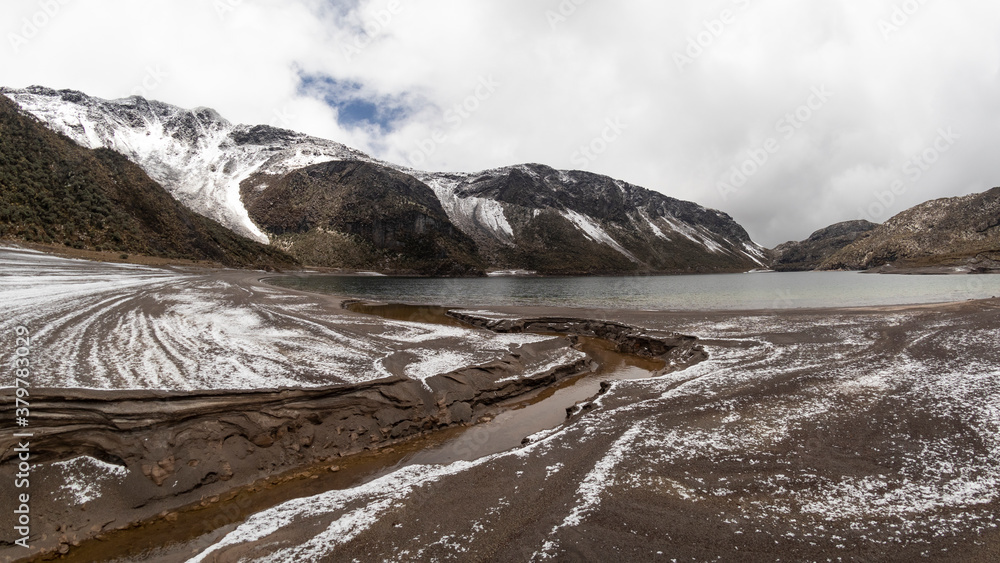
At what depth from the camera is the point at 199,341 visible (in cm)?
1617

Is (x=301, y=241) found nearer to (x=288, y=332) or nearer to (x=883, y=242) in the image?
(x=288, y=332)

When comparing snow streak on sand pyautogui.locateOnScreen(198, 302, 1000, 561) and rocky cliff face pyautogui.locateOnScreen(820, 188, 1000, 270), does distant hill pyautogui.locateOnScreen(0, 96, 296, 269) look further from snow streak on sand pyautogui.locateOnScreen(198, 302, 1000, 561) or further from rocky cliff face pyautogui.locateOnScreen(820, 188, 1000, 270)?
rocky cliff face pyautogui.locateOnScreen(820, 188, 1000, 270)

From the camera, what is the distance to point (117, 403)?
29.9 feet

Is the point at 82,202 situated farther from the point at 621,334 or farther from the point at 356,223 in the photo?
the point at 356,223

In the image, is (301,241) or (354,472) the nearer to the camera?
(354,472)

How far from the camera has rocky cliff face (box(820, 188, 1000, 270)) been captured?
356ft

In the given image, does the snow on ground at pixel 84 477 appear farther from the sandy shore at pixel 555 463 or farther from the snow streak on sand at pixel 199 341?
the snow streak on sand at pixel 199 341

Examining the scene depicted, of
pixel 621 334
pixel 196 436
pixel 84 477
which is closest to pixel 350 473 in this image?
pixel 196 436

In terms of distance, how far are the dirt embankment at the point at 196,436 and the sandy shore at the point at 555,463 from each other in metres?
0.04

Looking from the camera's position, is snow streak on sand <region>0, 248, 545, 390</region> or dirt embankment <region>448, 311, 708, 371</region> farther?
dirt embankment <region>448, 311, 708, 371</region>

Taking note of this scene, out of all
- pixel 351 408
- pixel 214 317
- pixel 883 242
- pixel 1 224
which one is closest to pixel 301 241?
pixel 1 224

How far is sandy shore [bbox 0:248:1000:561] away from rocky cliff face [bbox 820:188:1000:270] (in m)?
143

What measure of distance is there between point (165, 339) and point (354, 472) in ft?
38.5

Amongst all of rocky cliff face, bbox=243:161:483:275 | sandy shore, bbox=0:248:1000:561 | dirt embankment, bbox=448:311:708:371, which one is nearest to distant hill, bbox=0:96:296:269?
rocky cliff face, bbox=243:161:483:275
